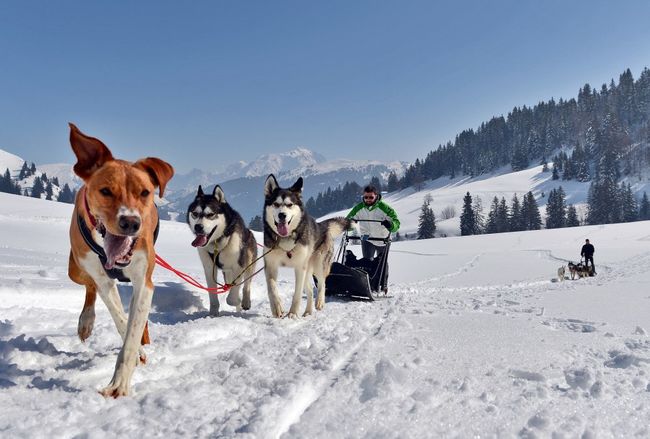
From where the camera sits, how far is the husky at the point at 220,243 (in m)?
5.60

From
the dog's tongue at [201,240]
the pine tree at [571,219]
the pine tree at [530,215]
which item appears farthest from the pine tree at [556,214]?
the dog's tongue at [201,240]

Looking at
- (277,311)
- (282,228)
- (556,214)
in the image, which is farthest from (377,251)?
(556,214)

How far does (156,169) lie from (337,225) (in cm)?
501

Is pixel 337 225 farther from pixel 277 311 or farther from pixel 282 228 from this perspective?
pixel 277 311

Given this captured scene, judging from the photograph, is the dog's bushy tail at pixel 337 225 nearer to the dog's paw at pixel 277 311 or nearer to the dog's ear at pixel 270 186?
the dog's ear at pixel 270 186

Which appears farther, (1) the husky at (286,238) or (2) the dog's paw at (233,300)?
(2) the dog's paw at (233,300)

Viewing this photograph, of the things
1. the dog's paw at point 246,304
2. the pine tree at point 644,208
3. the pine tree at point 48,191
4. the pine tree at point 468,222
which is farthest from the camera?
the pine tree at point 48,191

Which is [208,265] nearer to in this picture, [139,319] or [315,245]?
[315,245]

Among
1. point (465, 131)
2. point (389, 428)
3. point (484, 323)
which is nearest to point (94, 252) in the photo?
point (389, 428)

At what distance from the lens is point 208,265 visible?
579cm

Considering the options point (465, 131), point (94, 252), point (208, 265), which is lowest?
point (208, 265)

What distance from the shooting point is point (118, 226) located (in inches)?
83.7

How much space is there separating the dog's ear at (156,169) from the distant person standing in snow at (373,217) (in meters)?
6.05

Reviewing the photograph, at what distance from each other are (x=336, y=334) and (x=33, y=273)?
18.9ft
